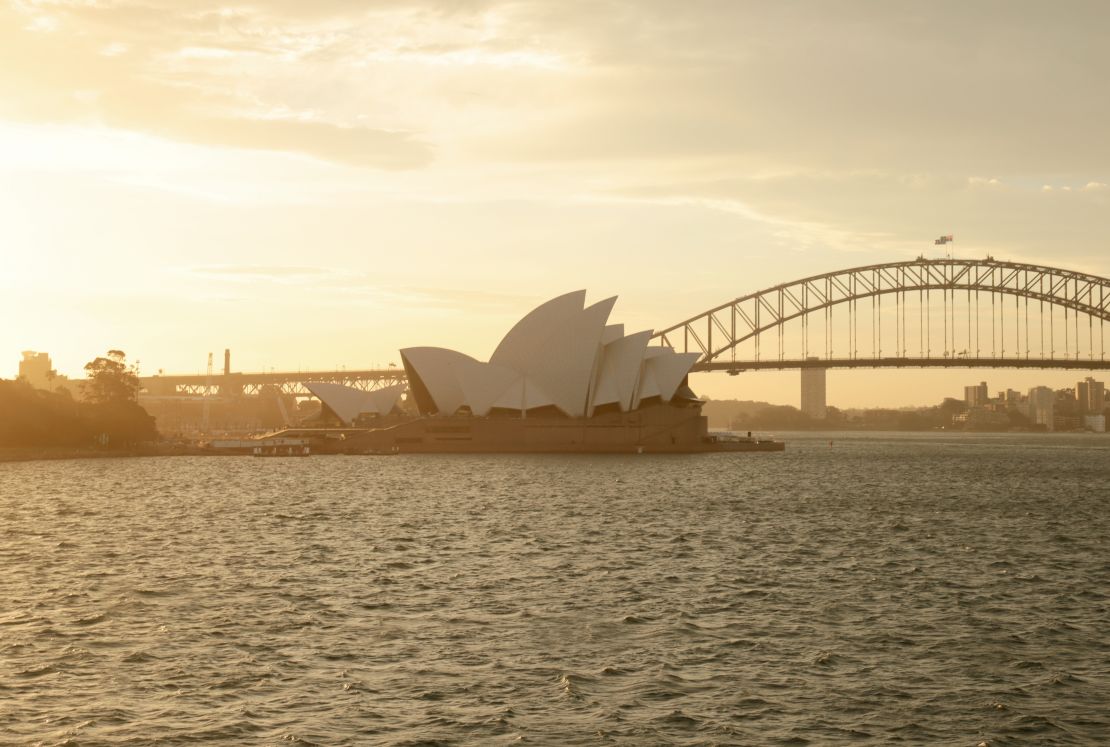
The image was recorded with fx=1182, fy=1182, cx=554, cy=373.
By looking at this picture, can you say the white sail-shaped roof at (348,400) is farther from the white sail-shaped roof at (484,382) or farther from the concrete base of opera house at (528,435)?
the white sail-shaped roof at (484,382)

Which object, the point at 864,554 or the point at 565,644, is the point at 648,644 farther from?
the point at 864,554

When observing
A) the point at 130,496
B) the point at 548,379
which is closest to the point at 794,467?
the point at 548,379

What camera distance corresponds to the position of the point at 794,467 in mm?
88875

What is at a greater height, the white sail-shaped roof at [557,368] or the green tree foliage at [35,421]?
the white sail-shaped roof at [557,368]

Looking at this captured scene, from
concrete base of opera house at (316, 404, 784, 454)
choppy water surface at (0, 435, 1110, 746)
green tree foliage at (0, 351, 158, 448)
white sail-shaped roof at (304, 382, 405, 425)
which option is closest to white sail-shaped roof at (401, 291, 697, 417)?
concrete base of opera house at (316, 404, 784, 454)

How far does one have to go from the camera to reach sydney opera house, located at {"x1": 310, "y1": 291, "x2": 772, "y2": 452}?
350 ft

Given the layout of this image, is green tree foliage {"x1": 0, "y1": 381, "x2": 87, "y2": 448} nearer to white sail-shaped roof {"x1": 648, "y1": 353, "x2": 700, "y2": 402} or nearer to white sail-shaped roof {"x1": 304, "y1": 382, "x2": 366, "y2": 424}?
white sail-shaped roof {"x1": 304, "y1": 382, "x2": 366, "y2": 424}

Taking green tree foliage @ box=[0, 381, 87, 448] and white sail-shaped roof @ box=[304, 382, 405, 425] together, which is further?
white sail-shaped roof @ box=[304, 382, 405, 425]

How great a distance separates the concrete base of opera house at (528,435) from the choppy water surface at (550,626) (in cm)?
5922

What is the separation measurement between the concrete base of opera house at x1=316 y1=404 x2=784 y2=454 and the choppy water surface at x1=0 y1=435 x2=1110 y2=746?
59.2m

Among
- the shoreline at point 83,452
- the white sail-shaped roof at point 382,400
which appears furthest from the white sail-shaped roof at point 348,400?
the shoreline at point 83,452

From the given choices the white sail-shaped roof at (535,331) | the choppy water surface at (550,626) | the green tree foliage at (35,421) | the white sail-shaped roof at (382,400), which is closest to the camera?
the choppy water surface at (550,626)

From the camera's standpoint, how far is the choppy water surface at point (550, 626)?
16.5m

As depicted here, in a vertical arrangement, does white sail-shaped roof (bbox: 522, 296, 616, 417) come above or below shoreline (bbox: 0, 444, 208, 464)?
above
